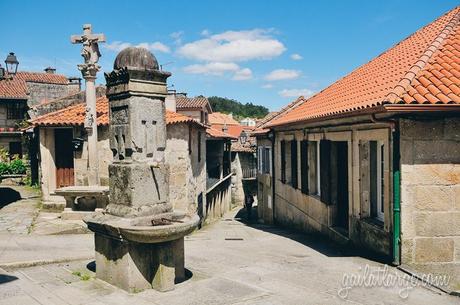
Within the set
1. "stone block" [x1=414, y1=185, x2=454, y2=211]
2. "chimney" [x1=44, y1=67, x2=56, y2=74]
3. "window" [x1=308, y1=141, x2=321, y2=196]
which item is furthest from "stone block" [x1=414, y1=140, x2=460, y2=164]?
"chimney" [x1=44, y1=67, x2=56, y2=74]

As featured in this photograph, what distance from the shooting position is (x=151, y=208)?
5.48m

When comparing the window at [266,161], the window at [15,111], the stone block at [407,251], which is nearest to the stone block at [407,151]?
the stone block at [407,251]

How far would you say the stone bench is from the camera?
1061cm

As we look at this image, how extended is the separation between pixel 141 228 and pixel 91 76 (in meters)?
8.05

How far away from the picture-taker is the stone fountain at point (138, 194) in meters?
5.12

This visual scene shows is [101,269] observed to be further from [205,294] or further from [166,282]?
[205,294]

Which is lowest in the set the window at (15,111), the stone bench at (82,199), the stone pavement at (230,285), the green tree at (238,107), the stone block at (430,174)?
the stone pavement at (230,285)

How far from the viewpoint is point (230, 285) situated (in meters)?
5.48

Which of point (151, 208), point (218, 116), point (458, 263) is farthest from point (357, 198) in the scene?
point (218, 116)

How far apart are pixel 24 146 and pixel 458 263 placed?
918 inches

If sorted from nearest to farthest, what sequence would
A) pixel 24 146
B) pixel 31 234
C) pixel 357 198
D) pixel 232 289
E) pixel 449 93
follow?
pixel 232 289 → pixel 449 93 → pixel 357 198 → pixel 31 234 → pixel 24 146

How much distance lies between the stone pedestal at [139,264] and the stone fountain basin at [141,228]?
0.16m

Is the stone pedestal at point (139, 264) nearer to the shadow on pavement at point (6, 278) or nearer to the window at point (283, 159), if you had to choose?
the shadow on pavement at point (6, 278)

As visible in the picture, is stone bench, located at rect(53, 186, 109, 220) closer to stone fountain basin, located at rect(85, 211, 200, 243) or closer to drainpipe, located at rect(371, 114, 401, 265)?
stone fountain basin, located at rect(85, 211, 200, 243)
